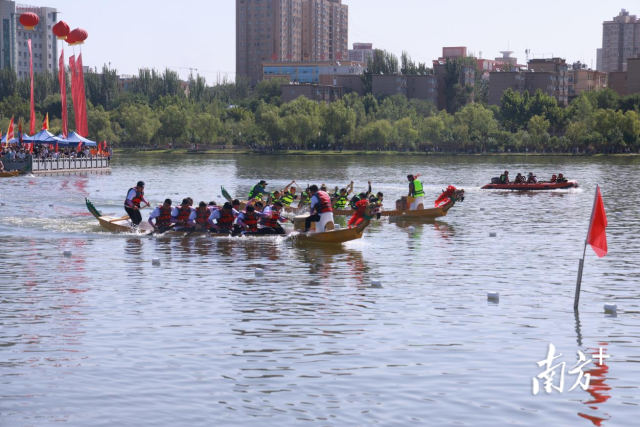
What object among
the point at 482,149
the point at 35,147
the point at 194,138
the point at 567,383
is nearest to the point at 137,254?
the point at 567,383

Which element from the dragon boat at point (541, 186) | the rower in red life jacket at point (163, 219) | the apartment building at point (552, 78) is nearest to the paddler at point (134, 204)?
the rower in red life jacket at point (163, 219)

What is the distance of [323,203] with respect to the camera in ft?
98.9

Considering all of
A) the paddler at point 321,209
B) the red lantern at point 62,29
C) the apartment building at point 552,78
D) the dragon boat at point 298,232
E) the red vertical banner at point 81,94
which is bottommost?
the dragon boat at point 298,232

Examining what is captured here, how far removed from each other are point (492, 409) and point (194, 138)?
534ft

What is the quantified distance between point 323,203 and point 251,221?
304 centimetres

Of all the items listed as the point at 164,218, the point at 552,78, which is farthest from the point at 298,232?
the point at 552,78

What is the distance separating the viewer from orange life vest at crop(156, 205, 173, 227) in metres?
33.2

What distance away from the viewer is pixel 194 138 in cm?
17250

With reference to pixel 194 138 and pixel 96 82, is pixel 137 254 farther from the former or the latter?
pixel 96 82

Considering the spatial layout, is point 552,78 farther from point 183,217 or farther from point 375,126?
point 183,217

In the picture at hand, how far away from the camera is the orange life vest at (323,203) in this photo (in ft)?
98.0

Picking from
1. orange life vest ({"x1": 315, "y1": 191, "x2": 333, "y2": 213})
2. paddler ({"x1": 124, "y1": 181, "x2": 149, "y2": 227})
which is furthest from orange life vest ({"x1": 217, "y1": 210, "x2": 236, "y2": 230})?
paddler ({"x1": 124, "y1": 181, "x2": 149, "y2": 227})

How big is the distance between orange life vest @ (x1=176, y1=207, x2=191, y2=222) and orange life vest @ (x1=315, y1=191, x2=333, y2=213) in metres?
5.31

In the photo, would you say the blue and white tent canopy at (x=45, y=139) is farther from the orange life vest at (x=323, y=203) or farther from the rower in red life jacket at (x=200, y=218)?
the orange life vest at (x=323, y=203)
